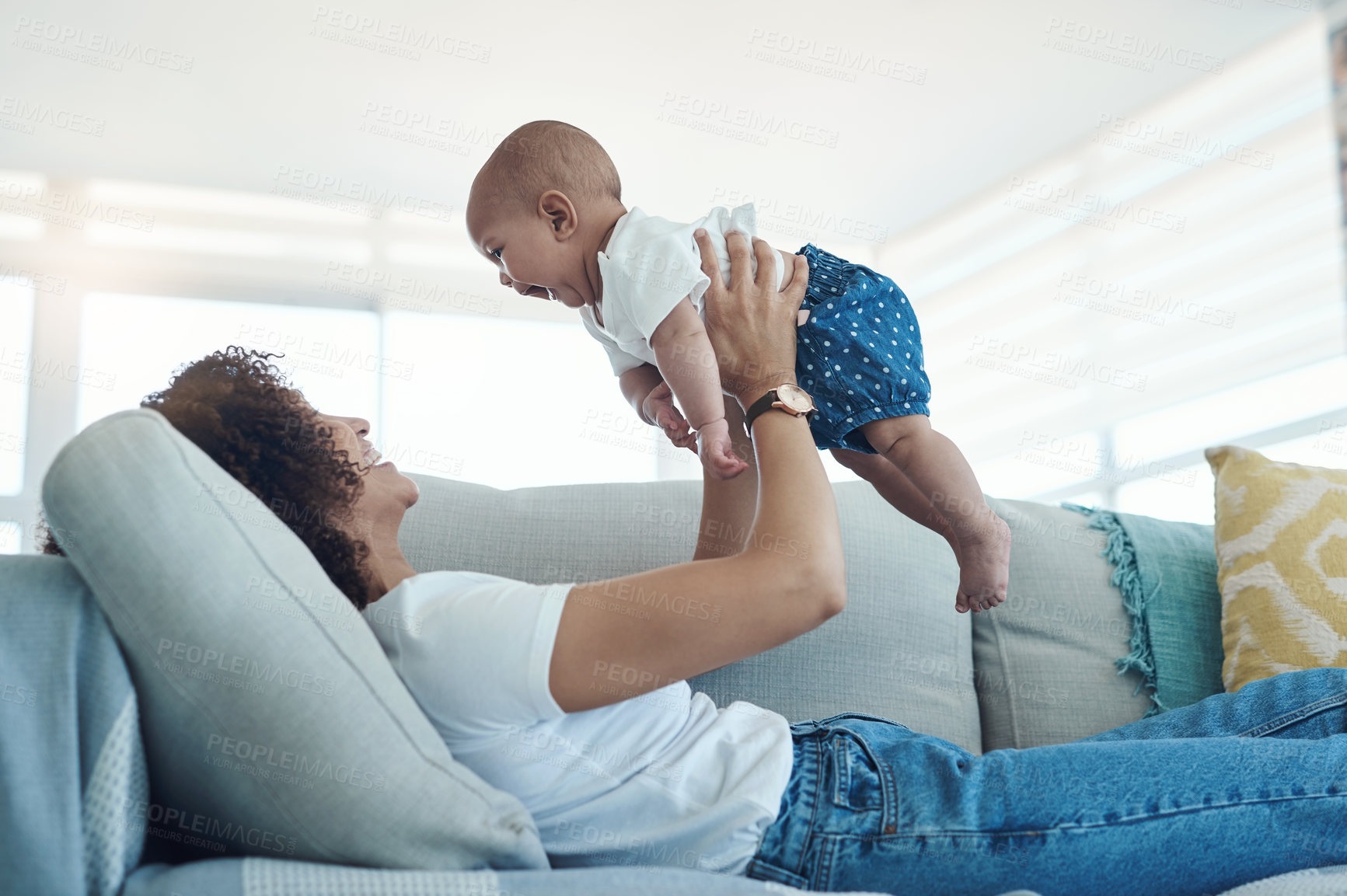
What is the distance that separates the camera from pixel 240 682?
0.78 metres

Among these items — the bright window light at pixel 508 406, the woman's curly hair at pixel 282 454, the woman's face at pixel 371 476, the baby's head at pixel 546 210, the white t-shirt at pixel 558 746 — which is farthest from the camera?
the bright window light at pixel 508 406

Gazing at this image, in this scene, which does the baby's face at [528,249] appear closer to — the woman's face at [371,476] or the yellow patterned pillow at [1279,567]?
the woman's face at [371,476]

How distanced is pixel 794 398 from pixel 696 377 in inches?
5.0

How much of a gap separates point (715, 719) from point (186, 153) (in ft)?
13.2

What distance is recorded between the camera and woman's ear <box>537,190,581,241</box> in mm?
1325

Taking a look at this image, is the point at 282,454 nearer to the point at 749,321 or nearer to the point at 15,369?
the point at 749,321

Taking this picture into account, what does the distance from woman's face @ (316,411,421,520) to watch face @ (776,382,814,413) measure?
1.53 ft

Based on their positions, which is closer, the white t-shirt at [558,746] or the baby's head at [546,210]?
the white t-shirt at [558,746]

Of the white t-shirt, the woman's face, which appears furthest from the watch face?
the woman's face

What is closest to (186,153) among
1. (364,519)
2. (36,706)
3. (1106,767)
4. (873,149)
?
(873,149)

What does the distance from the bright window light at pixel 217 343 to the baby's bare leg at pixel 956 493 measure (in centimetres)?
331

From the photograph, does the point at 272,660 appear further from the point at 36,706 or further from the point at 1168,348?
the point at 1168,348

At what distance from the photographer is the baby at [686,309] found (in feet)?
4.02

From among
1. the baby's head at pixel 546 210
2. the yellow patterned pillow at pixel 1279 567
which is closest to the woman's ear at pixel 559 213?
the baby's head at pixel 546 210
